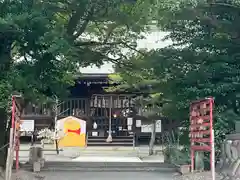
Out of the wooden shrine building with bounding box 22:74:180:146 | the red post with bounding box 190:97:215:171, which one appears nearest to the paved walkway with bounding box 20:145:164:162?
the wooden shrine building with bounding box 22:74:180:146

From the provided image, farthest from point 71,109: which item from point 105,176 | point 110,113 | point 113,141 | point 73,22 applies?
point 105,176

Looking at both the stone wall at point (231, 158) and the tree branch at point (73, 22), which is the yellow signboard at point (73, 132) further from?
the stone wall at point (231, 158)

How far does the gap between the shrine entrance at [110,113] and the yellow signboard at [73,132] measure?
7.26ft

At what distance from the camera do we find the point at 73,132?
24781mm

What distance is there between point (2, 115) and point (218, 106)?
656cm

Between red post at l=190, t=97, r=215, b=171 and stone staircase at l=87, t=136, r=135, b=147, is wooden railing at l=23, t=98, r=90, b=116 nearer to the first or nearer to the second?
stone staircase at l=87, t=136, r=135, b=147

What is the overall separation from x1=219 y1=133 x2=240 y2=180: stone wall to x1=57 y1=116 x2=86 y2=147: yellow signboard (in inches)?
520

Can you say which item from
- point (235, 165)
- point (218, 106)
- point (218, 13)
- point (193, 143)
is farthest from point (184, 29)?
point (235, 165)

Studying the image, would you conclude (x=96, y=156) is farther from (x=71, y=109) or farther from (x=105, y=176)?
(x=71, y=109)

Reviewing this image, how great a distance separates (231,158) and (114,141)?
15.5 metres

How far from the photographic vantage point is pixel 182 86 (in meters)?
13.1

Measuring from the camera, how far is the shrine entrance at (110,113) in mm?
26906

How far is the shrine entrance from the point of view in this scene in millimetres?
26906

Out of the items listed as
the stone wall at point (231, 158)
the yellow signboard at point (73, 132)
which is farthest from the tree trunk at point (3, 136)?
the yellow signboard at point (73, 132)
